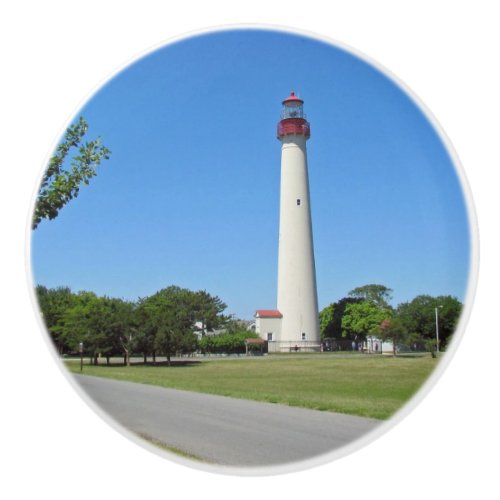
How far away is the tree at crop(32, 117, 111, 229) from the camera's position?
131 inches

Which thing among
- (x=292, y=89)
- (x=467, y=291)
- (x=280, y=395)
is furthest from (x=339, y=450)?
(x=292, y=89)

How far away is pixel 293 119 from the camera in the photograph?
3.02m

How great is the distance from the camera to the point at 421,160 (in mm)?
3006

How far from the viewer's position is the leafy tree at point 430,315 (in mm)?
2795

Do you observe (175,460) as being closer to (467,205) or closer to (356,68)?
(467,205)

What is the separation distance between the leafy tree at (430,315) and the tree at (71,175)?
1.91 metres

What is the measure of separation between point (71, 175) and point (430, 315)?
88.5 inches

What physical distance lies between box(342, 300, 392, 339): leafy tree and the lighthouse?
162mm

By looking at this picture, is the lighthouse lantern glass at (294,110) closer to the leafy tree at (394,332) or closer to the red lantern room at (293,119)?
the red lantern room at (293,119)

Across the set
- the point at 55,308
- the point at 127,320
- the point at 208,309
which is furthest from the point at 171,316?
the point at 55,308

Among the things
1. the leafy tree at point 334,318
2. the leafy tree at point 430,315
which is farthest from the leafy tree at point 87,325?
the leafy tree at point 430,315

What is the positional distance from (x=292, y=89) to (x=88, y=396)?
215 centimetres

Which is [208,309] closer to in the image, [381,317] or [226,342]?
[226,342]

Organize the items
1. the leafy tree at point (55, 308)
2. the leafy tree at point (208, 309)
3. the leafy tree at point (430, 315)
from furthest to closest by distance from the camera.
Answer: the leafy tree at point (55, 308)
the leafy tree at point (208, 309)
the leafy tree at point (430, 315)
